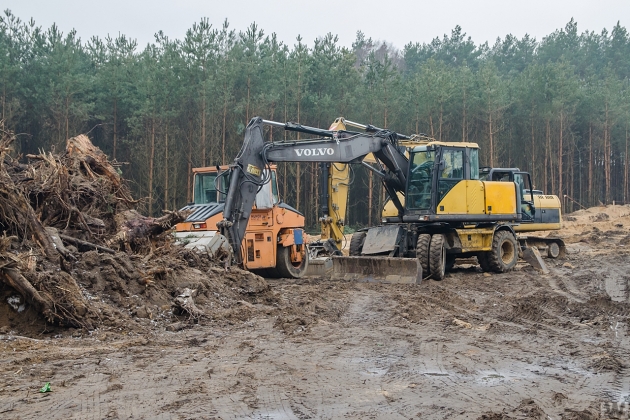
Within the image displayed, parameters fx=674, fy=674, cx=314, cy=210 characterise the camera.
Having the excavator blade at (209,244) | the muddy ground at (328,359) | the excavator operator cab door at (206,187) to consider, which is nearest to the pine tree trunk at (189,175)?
the excavator operator cab door at (206,187)

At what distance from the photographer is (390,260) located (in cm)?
1398

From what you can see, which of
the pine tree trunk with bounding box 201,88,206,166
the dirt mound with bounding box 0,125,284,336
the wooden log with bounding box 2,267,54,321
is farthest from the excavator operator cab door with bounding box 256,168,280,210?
the pine tree trunk with bounding box 201,88,206,166

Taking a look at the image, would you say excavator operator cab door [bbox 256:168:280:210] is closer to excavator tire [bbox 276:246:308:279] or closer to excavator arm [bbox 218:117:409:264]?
excavator arm [bbox 218:117:409:264]

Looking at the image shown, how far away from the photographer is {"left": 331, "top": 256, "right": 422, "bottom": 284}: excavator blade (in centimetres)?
1362

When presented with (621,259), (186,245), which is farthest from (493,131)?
(186,245)

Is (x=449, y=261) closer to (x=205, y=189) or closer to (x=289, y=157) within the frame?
(x=289, y=157)

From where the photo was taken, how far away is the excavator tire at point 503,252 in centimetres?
1602

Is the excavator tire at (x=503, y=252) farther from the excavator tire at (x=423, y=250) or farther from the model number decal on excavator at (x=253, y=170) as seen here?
the model number decal on excavator at (x=253, y=170)

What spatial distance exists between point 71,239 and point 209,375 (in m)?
4.09

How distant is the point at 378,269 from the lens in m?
14.2

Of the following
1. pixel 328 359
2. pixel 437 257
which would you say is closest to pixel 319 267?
pixel 437 257

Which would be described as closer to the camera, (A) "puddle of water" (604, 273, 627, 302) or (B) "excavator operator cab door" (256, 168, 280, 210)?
(A) "puddle of water" (604, 273, 627, 302)

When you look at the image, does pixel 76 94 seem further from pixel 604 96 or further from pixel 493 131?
pixel 604 96

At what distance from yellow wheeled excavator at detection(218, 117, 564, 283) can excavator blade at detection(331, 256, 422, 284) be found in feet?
0.07
